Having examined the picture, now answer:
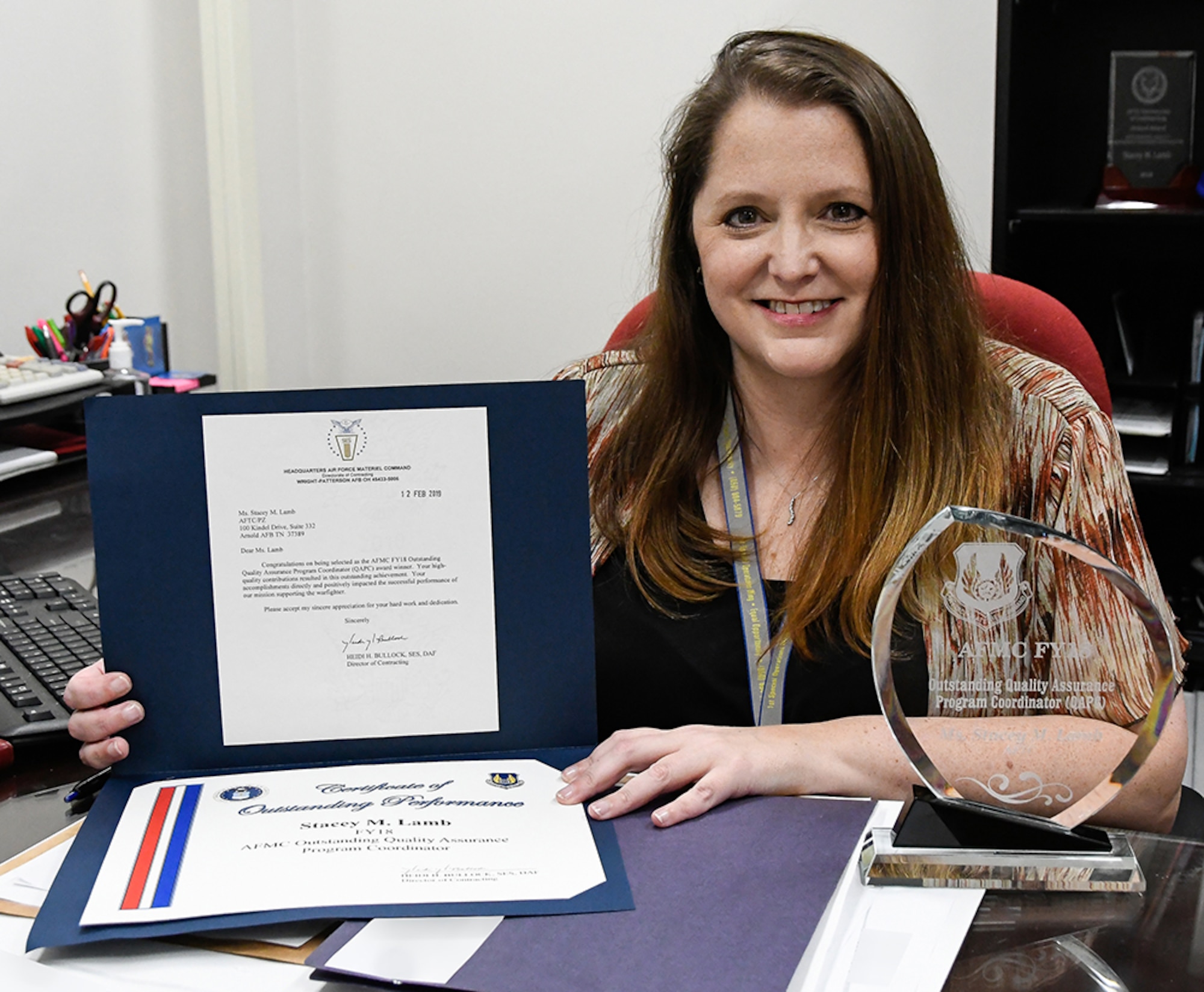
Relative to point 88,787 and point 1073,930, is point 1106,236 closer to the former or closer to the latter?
point 1073,930

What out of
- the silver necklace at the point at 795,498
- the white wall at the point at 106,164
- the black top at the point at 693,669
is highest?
the white wall at the point at 106,164

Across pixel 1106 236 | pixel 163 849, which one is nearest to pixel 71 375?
pixel 163 849

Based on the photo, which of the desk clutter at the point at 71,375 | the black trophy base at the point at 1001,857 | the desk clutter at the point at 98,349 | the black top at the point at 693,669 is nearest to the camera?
the black trophy base at the point at 1001,857

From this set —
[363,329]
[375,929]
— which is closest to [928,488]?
[375,929]

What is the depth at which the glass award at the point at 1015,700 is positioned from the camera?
2.62 ft

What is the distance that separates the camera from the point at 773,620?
4.22 feet

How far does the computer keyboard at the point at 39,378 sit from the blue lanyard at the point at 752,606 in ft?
3.99

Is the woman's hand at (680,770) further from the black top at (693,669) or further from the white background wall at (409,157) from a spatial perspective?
the white background wall at (409,157)

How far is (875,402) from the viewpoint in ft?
4.37

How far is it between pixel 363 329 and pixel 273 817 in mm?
2761

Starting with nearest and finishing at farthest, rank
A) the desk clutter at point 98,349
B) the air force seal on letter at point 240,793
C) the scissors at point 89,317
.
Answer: the air force seal on letter at point 240,793 < the desk clutter at point 98,349 < the scissors at point 89,317

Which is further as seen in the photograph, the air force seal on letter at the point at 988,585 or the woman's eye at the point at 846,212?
the woman's eye at the point at 846,212

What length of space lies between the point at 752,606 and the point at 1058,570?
1.66 feet

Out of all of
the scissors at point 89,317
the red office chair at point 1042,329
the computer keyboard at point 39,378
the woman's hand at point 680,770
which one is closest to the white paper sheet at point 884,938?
the woman's hand at point 680,770
